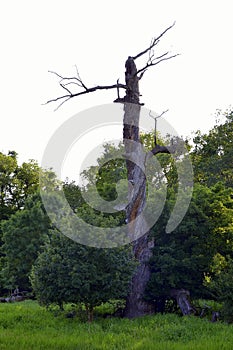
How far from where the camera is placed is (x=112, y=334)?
12656mm

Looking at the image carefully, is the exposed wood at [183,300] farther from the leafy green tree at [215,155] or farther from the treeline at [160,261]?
the leafy green tree at [215,155]

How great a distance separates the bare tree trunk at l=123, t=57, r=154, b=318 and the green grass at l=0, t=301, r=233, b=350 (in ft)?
6.92

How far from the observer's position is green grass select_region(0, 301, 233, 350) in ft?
36.6

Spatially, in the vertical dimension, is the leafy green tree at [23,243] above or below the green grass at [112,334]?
above

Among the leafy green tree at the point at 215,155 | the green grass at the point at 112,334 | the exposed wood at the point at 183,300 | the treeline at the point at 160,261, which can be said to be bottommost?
the green grass at the point at 112,334

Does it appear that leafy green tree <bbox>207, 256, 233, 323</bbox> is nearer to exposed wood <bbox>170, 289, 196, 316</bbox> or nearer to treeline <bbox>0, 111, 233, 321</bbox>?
treeline <bbox>0, 111, 233, 321</bbox>

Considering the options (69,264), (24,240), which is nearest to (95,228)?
(69,264)

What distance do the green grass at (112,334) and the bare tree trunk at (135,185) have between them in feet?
6.92

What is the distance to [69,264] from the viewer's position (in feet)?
51.3

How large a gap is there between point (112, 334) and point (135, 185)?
7956mm

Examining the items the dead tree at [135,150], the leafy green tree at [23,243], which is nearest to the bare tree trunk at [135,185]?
the dead tree at [135,150]

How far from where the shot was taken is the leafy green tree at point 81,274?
50.5 ft

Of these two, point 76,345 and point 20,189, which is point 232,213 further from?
point 20,189

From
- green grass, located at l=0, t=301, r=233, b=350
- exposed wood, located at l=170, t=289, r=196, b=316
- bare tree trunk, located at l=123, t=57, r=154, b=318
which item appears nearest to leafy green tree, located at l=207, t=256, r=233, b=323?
green grass, located at l=0, t=301, r=233, b=350
